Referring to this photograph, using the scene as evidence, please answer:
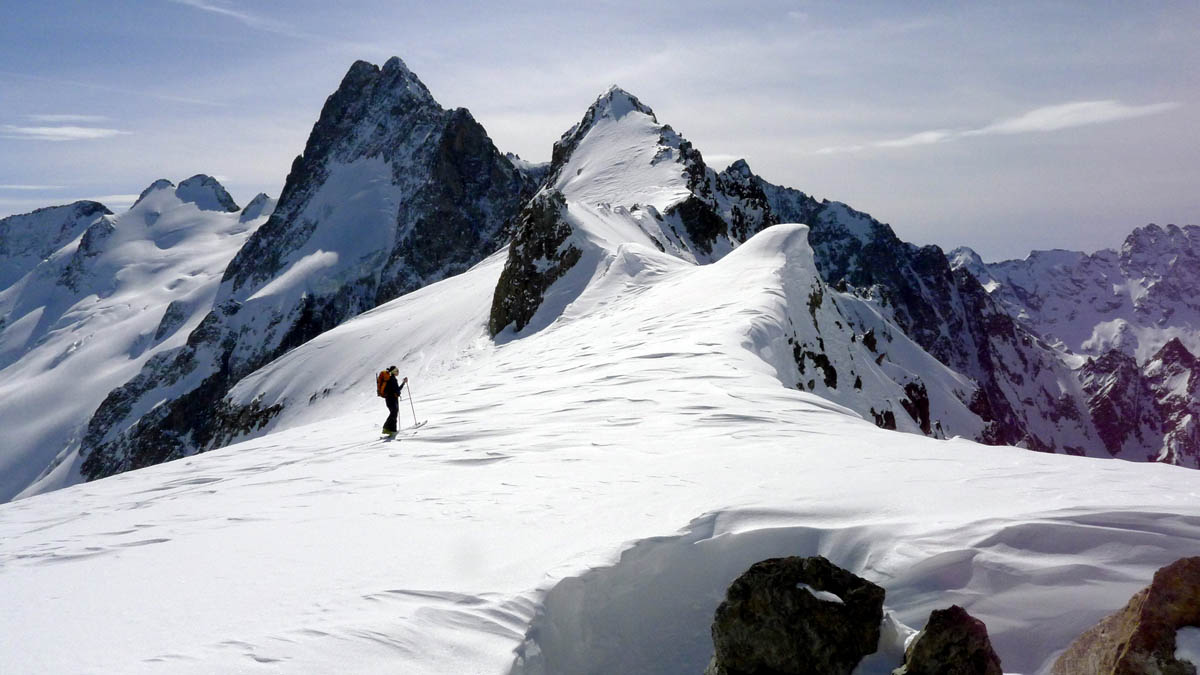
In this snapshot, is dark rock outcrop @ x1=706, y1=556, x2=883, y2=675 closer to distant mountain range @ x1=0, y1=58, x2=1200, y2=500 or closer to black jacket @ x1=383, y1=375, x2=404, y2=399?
distant mountain range @ x1=0, y1=58, x2=1200, y2=500

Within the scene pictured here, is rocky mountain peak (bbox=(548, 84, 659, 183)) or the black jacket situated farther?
rocky mountain peak (bbox=(548, 84, 659, 183))

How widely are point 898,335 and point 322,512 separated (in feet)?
302

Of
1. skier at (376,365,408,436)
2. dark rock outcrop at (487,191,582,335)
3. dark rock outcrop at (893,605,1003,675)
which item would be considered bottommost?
dark rock outcrop at (893,605,1003,675)

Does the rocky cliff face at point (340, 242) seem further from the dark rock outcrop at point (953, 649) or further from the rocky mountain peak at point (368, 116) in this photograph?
the dark rock outcrop at point (953, 649)

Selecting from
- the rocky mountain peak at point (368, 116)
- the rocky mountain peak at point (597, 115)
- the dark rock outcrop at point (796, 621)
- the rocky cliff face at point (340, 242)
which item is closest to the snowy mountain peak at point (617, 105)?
the rocky mountain peak at point (597, 115)

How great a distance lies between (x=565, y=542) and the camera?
5875 mm

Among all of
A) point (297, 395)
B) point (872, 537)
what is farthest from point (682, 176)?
point (872, 537)

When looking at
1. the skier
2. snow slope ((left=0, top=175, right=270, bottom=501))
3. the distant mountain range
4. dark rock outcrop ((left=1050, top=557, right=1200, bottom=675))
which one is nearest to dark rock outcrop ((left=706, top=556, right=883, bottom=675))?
dark rock outcrop ((left=1050, top=557, right=1200, bottom=675))

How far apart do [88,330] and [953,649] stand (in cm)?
19186

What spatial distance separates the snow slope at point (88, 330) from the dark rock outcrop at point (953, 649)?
→ 4266 inches

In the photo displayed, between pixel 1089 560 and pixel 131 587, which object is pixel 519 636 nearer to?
pixel 131 587

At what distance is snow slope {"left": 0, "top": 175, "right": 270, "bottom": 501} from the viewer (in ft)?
394

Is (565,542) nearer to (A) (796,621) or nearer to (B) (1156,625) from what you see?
(A) (796,621)

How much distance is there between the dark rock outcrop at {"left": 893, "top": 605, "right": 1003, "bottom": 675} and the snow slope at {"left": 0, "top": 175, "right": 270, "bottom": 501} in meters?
108
